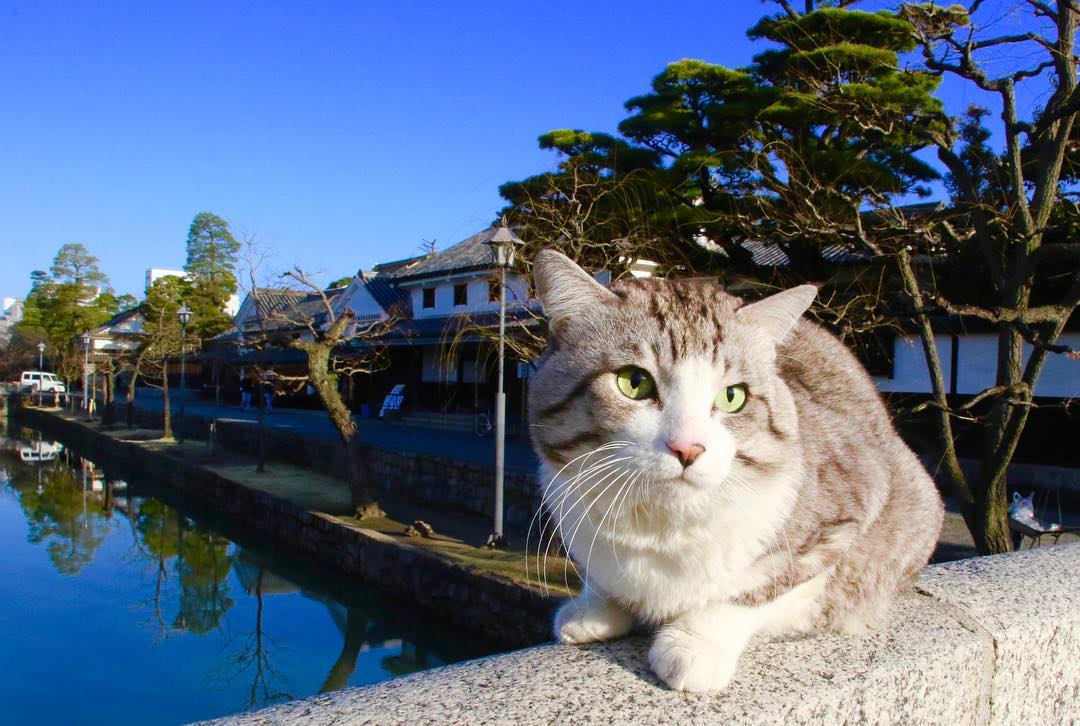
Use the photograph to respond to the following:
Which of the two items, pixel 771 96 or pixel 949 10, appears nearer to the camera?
pixel 949 10

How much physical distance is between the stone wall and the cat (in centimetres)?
761

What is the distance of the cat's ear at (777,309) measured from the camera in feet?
5.22

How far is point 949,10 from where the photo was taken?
648 centimetres

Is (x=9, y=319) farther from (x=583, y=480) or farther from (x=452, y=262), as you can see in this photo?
(x=583, y=480)

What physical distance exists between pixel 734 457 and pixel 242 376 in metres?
33.0

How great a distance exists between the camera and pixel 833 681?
1329 mm

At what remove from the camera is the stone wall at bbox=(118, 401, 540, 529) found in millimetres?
11352

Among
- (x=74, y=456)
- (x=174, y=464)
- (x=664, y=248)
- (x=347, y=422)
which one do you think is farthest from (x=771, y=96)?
(x=74, y=456)

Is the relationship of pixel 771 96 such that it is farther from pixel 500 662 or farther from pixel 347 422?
pixel 500 662

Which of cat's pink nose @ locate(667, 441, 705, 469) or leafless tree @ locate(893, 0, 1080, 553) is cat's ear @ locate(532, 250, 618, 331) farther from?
leafless tree @ locate(893, 0, 1080, 553)

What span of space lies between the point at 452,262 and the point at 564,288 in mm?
20759

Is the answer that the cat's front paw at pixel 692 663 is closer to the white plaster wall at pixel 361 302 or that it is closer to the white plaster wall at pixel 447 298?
the white plaster wall at pixel 447 298

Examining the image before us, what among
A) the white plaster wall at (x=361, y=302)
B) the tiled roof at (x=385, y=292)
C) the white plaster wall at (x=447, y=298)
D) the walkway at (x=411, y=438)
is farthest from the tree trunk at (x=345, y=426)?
the white plaster wall at (x=361, y=302)

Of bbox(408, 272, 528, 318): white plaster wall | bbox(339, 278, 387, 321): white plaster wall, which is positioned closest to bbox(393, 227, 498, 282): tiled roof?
bbox(408, 272, 528, 318): white plaster wall
